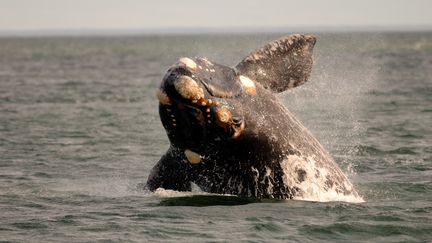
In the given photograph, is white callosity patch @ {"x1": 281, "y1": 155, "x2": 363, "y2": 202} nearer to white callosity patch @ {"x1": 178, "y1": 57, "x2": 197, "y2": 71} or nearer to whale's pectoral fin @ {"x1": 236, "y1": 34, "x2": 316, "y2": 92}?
whale's pectoral fin @ {"x1": 236, "y1": 34, "x2": 316, "y2": 92}

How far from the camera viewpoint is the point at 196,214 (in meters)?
11.5

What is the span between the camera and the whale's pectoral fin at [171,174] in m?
11.4

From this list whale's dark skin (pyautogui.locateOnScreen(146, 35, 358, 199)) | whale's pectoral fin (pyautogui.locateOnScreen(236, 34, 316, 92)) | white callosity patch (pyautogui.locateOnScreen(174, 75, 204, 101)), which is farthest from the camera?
whale's pectoral fin (pyautogui.locateOnScreen(236, 34, 316, 92))

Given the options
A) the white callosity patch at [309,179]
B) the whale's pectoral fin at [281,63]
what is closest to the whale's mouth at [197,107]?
the white callosity patch at [309,179]

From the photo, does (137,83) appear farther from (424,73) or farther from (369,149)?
(369,149)

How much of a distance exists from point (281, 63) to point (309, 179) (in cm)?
170

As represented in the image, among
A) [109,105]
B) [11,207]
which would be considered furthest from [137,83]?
[11,207]

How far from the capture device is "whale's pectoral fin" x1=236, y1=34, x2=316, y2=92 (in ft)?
39.7

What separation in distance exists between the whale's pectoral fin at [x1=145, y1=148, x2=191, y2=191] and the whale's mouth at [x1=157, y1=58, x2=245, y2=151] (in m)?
0.52

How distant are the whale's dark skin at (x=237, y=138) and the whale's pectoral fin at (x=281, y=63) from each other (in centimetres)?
2

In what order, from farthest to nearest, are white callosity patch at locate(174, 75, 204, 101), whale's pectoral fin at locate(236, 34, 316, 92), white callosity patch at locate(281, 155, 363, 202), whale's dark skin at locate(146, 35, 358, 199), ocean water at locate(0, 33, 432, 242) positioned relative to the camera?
whale's pectoral fin at locate(236, 34, 316, 92)
white callosity patch at locate(281, 155, 363, 202)
ocean water at locate(0, 33, 432, 242)
whale's dark skin at locate(146, 35, 358, 199)
white callosity patch at locate(174, 75, 204, 101)

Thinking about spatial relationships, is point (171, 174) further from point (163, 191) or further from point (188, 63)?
point (188, 63)

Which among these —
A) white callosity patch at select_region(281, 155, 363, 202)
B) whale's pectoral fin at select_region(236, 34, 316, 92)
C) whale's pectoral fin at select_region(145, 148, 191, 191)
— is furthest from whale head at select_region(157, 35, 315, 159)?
white callosity patch at select_region(281, 155, 363, 202)

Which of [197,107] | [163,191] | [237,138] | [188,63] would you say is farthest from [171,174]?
[188,63]
